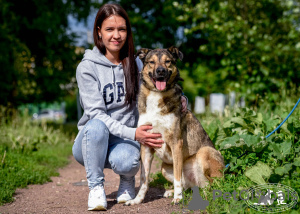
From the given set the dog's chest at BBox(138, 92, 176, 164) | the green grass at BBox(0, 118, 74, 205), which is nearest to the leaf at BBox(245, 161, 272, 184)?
the dog's chest at BBox(138, 92, 176, 164)

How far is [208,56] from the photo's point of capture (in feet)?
34.2

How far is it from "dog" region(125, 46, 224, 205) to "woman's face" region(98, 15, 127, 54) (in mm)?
283

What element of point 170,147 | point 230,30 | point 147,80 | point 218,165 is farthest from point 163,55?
point 230,30

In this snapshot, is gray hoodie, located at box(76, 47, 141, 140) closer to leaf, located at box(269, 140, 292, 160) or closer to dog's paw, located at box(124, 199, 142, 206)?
dog's paw, located at box(124, 199, 142, 206)

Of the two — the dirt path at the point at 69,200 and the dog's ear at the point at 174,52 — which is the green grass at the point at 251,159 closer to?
the dirt path at the point at 69,200

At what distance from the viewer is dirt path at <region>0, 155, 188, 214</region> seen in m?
3.29

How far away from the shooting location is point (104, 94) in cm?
373

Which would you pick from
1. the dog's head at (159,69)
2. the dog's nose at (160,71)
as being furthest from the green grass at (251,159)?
the dog's nose at (160,71)

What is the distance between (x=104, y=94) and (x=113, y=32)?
0.74m

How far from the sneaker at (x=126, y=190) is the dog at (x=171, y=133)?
0.17 meters

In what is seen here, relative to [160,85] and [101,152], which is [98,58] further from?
[101,152]

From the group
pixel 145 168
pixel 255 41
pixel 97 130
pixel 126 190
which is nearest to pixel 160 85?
pixel 97 130

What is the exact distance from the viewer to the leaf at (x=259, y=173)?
2867mm

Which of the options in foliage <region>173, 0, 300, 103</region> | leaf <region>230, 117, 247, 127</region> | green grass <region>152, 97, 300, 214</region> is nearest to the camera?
green grass <region>152, 97, 300, 214</region>
